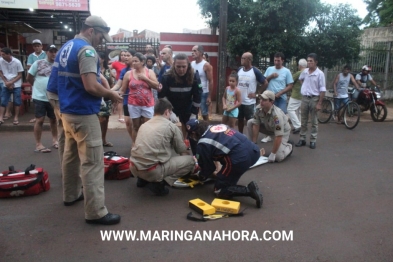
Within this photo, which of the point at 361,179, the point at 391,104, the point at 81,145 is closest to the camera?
the point at 81,145

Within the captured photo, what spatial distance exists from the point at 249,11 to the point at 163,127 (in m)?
8.11

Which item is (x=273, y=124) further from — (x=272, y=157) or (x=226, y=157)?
(x=226, y=157)

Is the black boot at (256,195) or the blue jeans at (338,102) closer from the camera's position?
the black boot at (256,195)

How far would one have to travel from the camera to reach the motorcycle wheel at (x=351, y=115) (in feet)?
29.3

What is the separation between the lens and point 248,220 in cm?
377

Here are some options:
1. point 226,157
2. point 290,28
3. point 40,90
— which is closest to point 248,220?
→ point 226,157

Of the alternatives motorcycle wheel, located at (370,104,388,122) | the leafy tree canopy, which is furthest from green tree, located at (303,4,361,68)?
motorcycle wheel, located at (370,104,388,122)

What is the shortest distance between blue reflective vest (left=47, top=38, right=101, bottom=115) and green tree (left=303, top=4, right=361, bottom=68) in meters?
9.77

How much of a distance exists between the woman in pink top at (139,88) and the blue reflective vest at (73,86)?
86.6 inches

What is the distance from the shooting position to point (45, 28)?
18750 mm

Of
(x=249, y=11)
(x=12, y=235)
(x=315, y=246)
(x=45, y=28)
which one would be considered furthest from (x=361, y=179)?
(x=45, y=28)

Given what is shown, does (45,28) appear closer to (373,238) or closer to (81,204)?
(81,204)

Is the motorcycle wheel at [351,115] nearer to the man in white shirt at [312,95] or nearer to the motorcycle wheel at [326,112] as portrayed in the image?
the motorcycle wheel at [326,112]

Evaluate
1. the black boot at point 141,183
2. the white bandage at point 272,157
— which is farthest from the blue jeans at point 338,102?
the black boot at point 141,183
